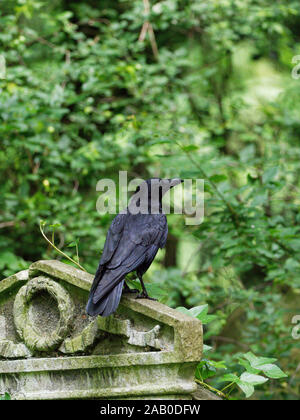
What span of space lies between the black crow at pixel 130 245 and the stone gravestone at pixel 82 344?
16 cm

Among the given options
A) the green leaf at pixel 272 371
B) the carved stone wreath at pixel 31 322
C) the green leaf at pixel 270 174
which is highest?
the green leaf at pixel 270 174

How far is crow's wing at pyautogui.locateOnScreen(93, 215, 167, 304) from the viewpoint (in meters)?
2.50

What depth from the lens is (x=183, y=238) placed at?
7.11 meters

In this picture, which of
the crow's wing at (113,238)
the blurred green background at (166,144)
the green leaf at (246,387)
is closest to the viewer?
the green leaf at (246,387)

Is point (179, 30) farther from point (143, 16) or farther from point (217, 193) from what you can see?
point (217, 193)

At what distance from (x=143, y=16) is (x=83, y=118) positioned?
4.69 feet

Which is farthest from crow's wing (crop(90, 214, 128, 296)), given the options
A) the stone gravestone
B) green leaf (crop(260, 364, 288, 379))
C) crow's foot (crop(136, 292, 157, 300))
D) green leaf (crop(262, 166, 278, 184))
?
green leaf (crop(262, 166, 278, 184))

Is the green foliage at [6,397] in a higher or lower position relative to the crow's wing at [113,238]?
lower

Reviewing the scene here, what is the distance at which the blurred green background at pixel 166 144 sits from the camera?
15.4 ft

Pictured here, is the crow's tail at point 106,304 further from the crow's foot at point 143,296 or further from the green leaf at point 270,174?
the green leaf at point 270,174

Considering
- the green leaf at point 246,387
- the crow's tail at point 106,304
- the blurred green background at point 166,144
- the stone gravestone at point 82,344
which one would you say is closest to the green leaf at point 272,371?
the green leaf at point 246,387

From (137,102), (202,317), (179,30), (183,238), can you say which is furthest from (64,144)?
(202,317)

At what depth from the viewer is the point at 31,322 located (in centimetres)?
285

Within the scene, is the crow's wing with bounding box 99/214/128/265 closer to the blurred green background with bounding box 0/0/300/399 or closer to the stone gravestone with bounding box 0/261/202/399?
the stone gravestone with bounding box 0/261/202/399
